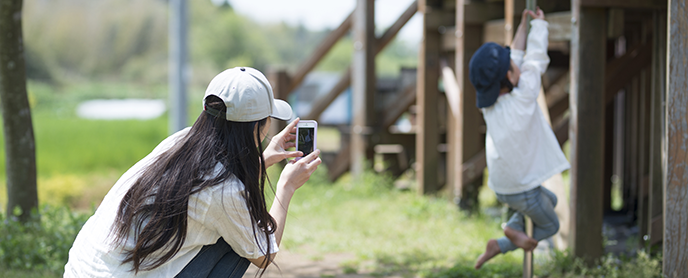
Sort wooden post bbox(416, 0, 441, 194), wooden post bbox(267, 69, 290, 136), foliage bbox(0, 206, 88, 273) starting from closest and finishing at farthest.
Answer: foliage bbox(0, 206, 88, 273) → wooden post bbox(416, 0, 441, 194) → wooden post bbox(267, 69, 290, 136)

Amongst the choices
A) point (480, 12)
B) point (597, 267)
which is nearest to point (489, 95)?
point (597, 267)

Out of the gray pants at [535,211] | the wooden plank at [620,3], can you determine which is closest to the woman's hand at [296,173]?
the gray pants at [535,211]

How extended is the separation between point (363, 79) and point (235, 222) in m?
5.80

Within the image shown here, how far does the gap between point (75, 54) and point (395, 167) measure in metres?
59.0

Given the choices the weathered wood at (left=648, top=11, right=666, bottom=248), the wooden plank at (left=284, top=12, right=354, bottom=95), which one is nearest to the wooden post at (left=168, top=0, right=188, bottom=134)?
the wooden plank at (left=284, top=12, right=354, bottom=95)

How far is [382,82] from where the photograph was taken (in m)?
8.76

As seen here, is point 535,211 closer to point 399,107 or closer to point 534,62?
point 534,62

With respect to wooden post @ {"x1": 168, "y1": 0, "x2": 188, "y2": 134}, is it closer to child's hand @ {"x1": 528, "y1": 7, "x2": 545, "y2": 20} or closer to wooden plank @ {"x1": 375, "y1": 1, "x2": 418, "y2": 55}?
wooden plank @ {"x1": 375, "y1": 1, "x2": 418, "y2": 55}

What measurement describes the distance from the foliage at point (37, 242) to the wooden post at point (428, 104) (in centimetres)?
381

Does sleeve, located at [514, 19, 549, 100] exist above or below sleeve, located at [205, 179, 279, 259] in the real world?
above

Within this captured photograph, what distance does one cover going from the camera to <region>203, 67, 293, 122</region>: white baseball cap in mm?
2148

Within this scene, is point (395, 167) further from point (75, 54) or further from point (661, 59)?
point (75, 54)

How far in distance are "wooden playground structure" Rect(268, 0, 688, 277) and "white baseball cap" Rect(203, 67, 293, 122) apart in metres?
2.12

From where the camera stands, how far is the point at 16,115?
14.4 ft
